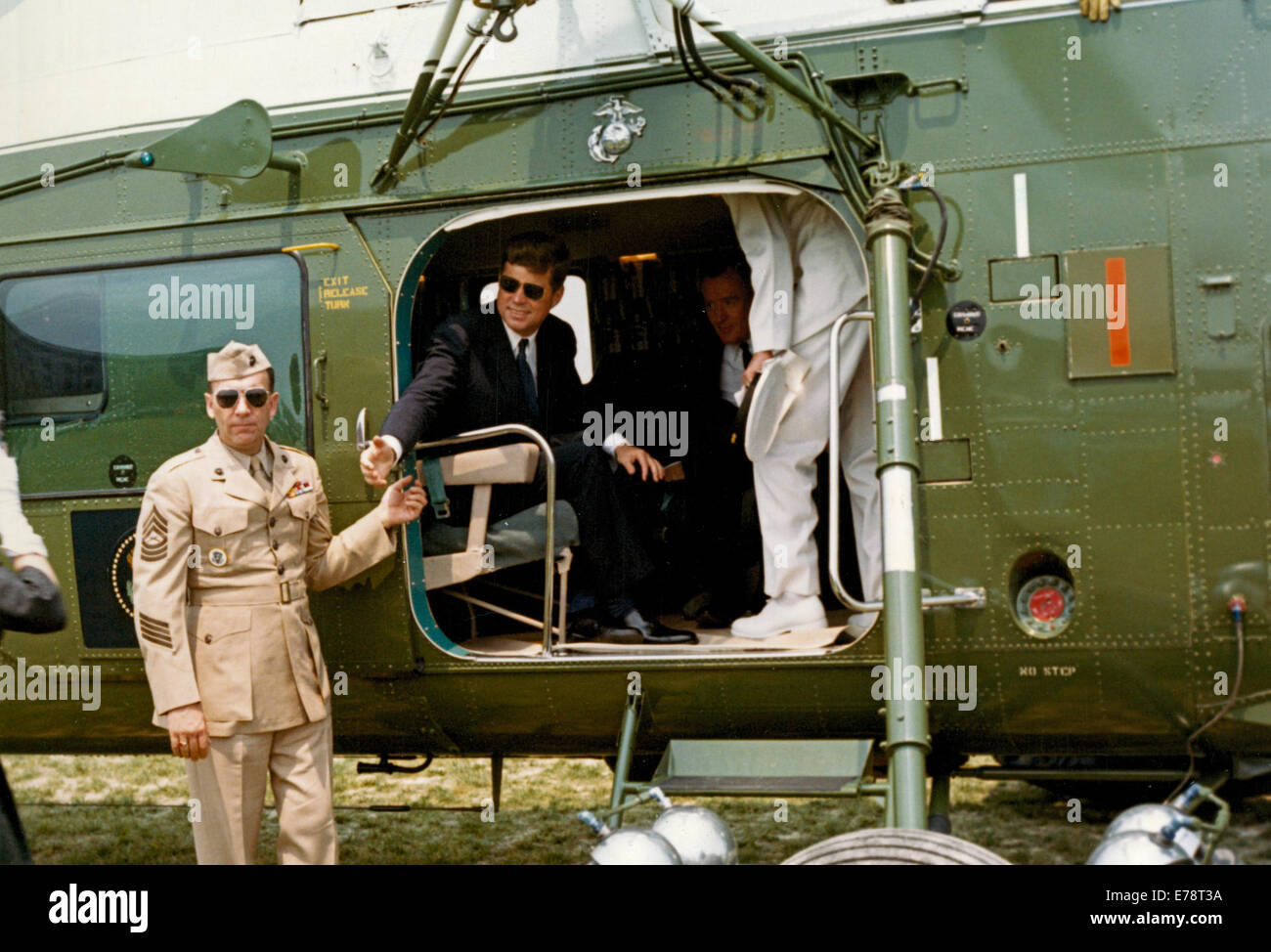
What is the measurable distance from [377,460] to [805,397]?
1.65 meters

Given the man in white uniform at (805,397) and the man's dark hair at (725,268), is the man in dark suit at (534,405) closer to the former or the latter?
the man in white uniform at (805,397)

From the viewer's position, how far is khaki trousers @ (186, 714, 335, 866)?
14.9 ft

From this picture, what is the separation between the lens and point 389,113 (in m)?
5.08

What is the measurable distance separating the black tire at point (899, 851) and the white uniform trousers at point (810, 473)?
1354mm

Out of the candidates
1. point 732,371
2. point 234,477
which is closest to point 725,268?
point 732,371

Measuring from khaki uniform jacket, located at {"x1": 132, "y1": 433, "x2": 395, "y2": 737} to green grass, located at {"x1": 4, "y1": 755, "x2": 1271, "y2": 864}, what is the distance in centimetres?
124

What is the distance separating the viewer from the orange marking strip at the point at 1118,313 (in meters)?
4.48

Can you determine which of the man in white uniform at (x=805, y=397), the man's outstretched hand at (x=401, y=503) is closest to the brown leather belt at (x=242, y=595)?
the man's outstretched hand at (x=401, y=503)

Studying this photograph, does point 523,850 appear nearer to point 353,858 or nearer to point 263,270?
point 353,858

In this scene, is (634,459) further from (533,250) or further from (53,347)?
(53,347)

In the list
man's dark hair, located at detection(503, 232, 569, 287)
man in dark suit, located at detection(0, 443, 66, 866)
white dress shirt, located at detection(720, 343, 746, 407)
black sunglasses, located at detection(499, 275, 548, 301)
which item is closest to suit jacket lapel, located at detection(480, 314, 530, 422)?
black sunglasses, located at detection(499, 275, 548, 301)

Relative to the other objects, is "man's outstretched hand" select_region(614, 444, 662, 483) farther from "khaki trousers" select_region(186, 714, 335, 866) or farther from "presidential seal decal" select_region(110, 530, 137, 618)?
"presidential seal decal" select_region(110, 530, 137, 618)

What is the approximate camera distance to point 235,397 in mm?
4641

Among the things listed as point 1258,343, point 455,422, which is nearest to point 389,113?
point 455,422
